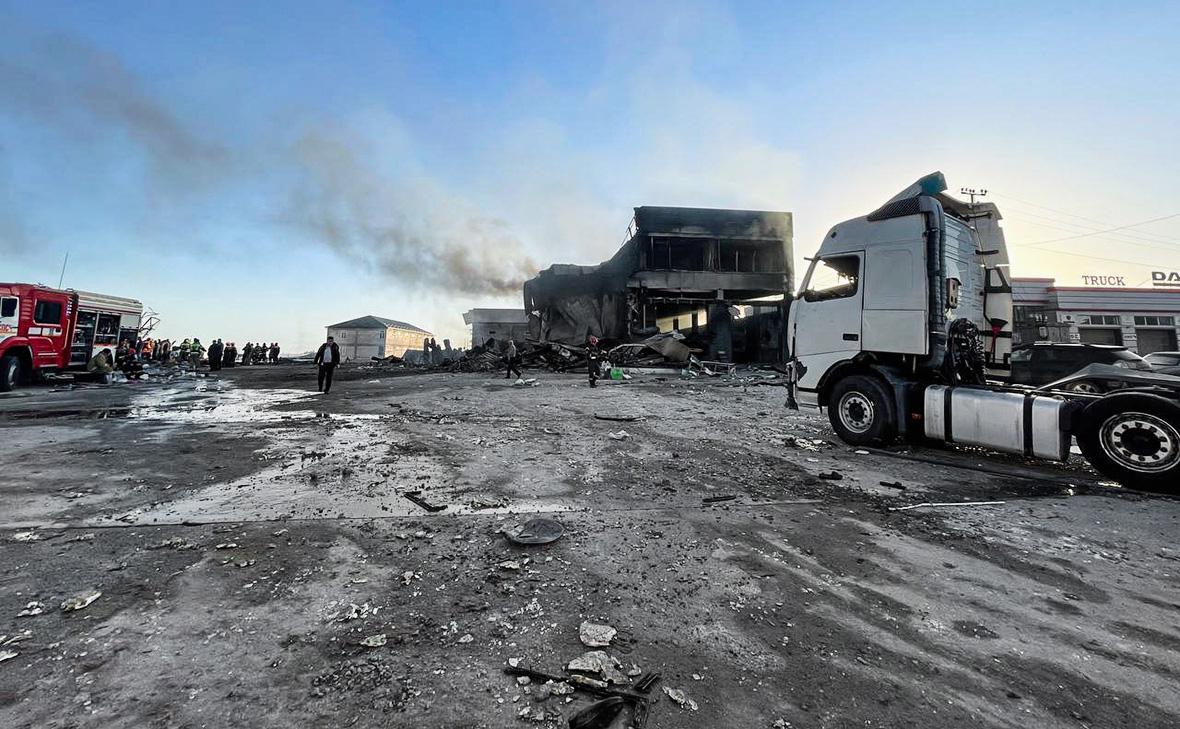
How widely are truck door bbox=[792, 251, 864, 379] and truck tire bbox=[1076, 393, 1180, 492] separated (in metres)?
2.41

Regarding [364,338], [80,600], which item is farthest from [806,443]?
[364,338]

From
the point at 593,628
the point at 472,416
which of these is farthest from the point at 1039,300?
the point at 593,628

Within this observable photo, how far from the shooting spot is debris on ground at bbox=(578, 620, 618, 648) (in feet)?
6.47

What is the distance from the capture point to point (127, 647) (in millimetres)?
1868

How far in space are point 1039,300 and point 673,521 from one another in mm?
40827

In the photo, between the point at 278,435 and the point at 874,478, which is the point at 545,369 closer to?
the point at 278,435

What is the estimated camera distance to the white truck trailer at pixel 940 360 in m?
4.52

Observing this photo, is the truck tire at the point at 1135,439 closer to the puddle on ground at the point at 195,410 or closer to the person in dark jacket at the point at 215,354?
the puddle on ground at the point at 195,410

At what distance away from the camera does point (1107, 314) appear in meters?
30.4

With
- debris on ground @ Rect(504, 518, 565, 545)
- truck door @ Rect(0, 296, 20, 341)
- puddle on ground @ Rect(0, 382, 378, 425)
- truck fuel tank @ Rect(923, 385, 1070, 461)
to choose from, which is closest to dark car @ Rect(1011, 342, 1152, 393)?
truck fuel tank @ Rect(923, 385, 1070, 461)

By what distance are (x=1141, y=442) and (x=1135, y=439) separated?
0.04 metres

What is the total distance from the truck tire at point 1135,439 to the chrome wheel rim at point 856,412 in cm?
198

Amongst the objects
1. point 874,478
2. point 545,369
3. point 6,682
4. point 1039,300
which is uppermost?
point 1039,300

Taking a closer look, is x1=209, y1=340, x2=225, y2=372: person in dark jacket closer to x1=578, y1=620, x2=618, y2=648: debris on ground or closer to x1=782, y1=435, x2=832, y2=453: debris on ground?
x1=782, y1=435, x2=832, y2=453: debris on ground
